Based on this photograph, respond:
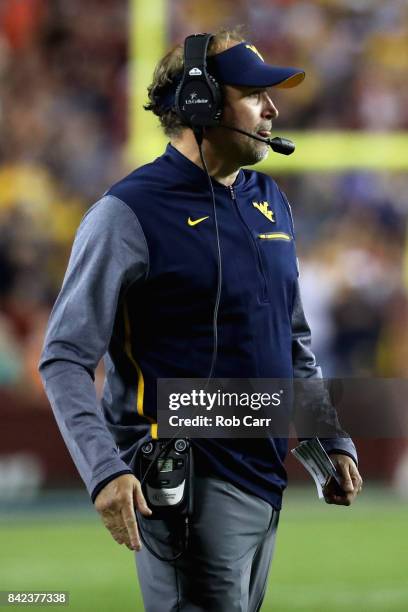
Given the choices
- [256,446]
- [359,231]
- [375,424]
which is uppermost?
[256,446]


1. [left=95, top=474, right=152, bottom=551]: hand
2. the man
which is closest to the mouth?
the man

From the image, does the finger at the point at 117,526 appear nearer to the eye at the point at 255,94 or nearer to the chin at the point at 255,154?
the chin at the point at 255,154

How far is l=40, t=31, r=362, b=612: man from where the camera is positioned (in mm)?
2732

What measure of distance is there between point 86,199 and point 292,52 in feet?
6.12

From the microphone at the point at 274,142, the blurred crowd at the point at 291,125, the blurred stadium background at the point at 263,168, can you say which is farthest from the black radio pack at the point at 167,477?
the blurred crowd at the point at 291,125

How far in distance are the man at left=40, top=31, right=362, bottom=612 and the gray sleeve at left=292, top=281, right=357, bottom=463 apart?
0.01 meters

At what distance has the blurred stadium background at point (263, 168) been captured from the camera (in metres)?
8.45

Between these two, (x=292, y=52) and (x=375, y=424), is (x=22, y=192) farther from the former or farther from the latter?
(x=375, y=424)

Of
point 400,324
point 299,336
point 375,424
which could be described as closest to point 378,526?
point 375,424

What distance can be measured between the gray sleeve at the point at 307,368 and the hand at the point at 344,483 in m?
0.02

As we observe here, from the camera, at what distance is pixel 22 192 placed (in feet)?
30.1

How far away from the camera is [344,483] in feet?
9.91

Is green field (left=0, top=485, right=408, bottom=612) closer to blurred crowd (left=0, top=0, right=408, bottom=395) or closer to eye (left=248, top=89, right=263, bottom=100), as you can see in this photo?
blurred crowd (left=0, top=0, right=408, bottom=395)

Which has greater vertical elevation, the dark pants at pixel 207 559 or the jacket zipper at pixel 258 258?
the jacket zipper at pixel 258 258
